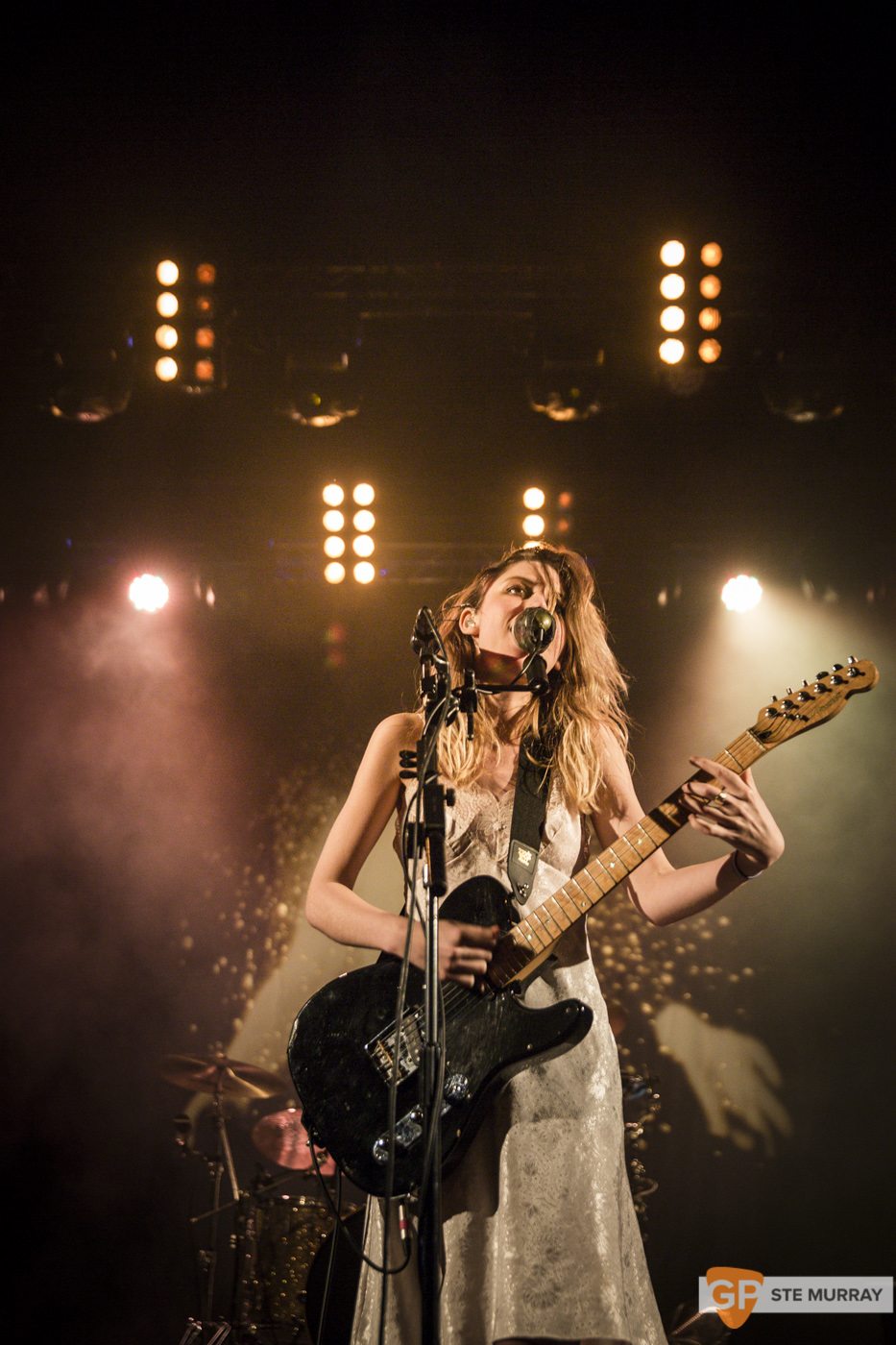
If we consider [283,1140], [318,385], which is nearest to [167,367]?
[318,385]

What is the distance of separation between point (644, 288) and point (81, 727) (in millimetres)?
4413

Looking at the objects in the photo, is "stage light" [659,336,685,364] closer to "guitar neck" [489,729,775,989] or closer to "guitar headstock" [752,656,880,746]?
"guitar headstock" [752,656,880,746]

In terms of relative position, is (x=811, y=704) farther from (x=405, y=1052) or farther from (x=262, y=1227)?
(x=262, y=1227)

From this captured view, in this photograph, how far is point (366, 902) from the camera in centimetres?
322

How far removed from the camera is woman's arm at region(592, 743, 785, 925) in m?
2.80

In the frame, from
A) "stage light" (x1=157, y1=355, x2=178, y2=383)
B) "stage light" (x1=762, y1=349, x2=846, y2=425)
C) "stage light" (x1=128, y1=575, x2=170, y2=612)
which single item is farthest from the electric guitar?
"stage light" (x1=157, y1=355, x2=178, y2=383)

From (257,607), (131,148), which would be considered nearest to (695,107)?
(131,148)

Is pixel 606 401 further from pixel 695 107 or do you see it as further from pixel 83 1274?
pixel 83 1274

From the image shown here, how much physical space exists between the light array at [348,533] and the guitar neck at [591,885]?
385 cm

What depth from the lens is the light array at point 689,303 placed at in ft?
19.6

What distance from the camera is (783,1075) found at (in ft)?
20.9

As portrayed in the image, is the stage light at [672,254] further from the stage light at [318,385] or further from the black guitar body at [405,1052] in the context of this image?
the black guitar body at [405,1052]

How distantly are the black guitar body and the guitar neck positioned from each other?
0.19ft

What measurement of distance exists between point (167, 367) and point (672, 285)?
9.91 feet
